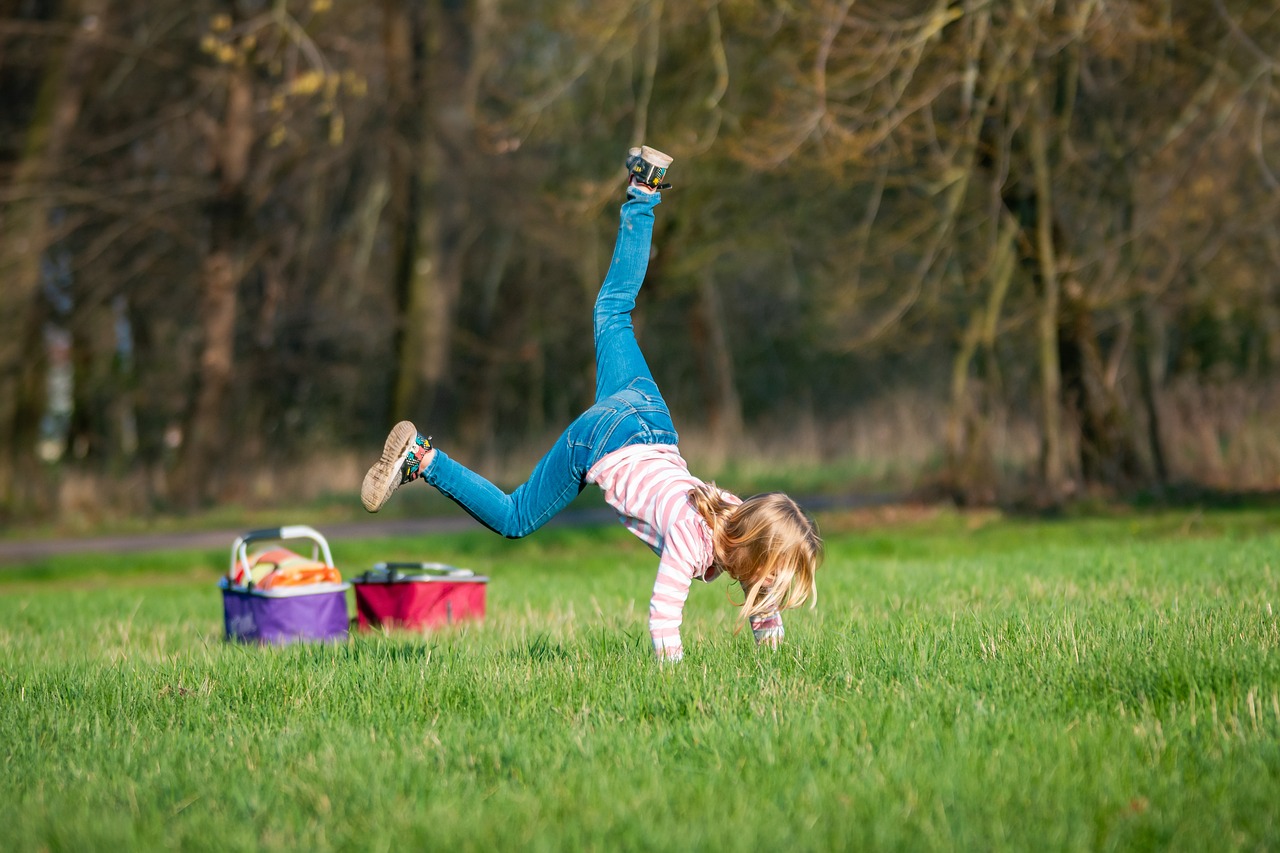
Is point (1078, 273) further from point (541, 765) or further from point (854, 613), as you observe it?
point (541, 765)

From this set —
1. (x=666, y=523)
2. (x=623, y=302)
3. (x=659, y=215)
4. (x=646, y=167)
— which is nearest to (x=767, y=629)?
(x=666, y=523)

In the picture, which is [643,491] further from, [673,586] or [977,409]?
[977,409]

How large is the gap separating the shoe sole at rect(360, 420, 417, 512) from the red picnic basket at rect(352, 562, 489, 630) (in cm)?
157

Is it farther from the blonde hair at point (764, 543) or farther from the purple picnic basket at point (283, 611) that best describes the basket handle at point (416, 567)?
the blonde hair at point (764, 543)

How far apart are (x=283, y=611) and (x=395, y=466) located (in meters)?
1.46

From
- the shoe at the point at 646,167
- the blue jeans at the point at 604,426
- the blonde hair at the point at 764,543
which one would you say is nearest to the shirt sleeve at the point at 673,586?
the blonde hair at the point at 764,543

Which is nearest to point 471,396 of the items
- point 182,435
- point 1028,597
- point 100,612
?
point 182,435

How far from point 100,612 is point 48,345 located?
1364cm

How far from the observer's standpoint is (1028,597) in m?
7.15

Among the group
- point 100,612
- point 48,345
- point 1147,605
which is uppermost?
point 48,345

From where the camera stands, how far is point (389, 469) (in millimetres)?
6004

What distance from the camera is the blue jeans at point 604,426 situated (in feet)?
19.1

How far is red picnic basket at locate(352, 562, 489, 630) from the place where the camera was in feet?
24.7

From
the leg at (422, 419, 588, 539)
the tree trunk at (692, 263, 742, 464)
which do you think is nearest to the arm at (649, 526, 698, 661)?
the leg at (422, 419, 588, 539)
